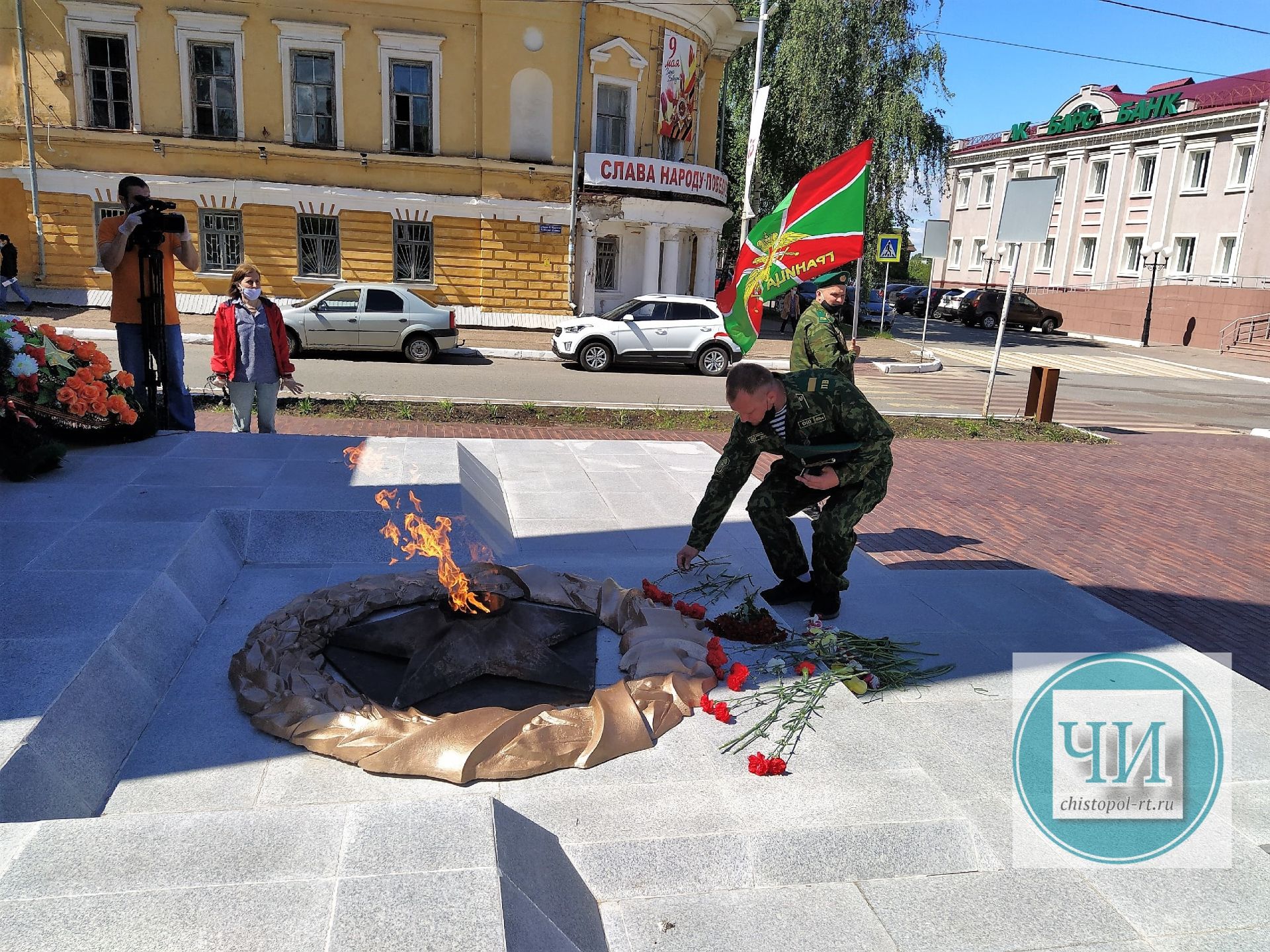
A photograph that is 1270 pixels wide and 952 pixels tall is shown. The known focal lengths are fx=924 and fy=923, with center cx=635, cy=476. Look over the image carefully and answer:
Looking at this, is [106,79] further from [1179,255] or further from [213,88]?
[1179,255]

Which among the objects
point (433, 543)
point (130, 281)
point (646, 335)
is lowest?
point (433, 543)

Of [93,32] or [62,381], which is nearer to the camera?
[62,381]

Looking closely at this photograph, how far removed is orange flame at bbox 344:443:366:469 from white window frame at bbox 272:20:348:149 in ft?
64.7

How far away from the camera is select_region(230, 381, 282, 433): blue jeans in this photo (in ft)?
28.2

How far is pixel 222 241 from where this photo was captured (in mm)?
24141

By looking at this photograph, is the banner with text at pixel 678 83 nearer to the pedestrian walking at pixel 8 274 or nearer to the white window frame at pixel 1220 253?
the pedestrian walking at pixel 8 274

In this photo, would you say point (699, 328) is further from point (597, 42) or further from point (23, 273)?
point (23, 273)

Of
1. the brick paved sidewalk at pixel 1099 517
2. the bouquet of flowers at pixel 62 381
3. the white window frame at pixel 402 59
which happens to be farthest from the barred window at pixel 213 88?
the bouquet of flowers at pixel 62 381

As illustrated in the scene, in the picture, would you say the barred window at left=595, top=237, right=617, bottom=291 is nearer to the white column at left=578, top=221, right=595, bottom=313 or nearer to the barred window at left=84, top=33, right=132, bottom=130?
the white column at left=578, top=221, right=595, bottom=313

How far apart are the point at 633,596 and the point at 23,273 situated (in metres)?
24.8

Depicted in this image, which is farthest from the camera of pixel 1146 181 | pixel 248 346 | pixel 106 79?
pixel 1146 181

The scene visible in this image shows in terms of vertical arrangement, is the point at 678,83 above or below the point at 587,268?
above

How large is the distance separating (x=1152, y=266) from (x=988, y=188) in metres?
15.5
